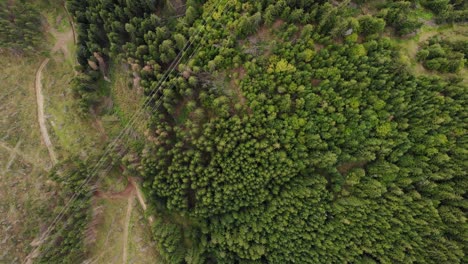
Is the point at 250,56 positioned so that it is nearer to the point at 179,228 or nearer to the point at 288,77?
the point at 288,77

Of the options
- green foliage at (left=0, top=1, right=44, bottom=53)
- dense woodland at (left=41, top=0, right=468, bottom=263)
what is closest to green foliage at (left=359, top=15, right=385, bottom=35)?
dense woodland at (left=41, top=0, right=468, bottom=263)

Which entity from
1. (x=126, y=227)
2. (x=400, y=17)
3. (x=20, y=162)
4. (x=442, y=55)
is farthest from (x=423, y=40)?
(x=20, y=162)

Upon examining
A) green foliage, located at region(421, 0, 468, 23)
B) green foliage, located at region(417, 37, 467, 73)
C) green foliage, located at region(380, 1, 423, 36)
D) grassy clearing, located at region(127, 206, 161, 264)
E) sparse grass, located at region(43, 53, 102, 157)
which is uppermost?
sparse grass, located at region(43, 53, 102, 157)

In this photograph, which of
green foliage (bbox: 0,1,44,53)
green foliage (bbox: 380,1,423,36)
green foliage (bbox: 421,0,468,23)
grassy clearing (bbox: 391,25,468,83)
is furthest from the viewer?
green foliage (bbox: 0,1,44,53)

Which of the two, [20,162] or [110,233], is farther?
[20,162]

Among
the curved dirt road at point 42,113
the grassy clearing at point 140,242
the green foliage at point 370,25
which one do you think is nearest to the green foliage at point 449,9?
the green foliage at point 370,25

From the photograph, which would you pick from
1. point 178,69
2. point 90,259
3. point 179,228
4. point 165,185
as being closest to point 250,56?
point 178,69

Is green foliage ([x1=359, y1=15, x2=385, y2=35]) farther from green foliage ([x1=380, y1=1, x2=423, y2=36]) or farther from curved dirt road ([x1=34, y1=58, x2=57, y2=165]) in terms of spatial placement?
curved dirt road ([x1=34, y1=58, x2=57, y2=165])

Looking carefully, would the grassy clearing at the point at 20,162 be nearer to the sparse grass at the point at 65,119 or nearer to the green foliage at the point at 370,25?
the sparse grass at the point at 65,119

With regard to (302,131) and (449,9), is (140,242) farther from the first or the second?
(449,9)
